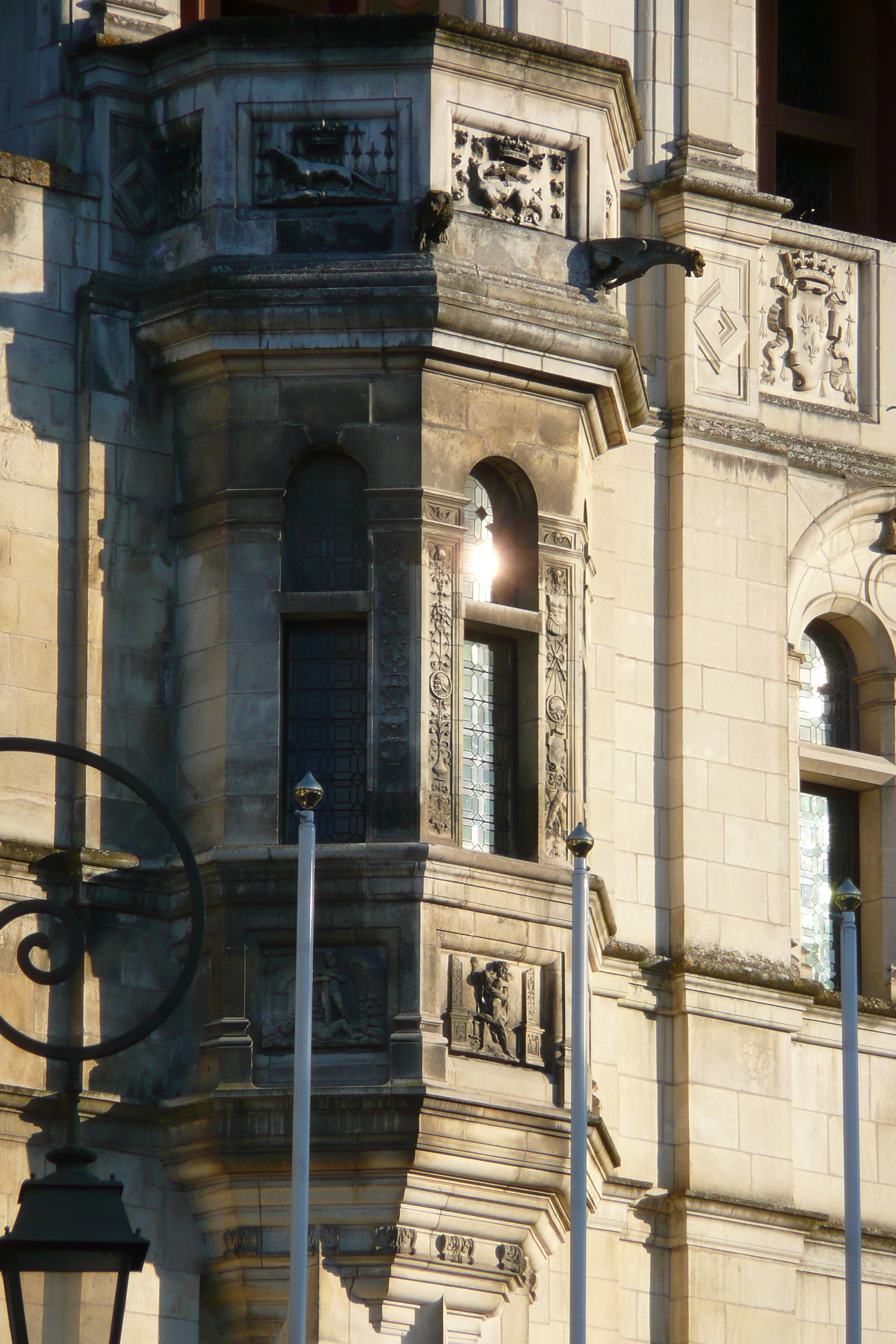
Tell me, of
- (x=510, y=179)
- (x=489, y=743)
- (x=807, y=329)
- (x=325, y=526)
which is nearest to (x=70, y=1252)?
(x=489, y=743)

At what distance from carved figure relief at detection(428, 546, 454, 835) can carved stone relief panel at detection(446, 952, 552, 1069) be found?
871 millimetres

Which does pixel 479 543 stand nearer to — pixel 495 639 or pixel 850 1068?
pixel 495 639

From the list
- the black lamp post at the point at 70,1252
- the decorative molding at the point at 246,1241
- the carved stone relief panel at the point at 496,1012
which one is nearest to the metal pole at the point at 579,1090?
the carved stone relief panel at the point at 496,1012

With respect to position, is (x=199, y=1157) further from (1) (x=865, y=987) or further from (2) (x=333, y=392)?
(1) (x=865, y=987)

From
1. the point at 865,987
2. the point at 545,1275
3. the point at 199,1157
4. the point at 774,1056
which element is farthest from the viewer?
the point at 865,987

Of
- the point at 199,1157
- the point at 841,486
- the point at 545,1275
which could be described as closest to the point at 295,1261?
the point at 199,1157

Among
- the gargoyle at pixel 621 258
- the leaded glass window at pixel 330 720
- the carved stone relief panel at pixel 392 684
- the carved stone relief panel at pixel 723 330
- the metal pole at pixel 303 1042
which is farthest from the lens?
the carved stone relief panel at pixel 723 330

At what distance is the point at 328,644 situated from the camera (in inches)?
815

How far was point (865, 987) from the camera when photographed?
24.6m

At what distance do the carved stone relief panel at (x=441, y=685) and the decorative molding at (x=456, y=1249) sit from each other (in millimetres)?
2445

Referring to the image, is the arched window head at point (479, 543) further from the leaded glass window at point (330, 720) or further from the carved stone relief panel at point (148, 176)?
the carved stone relief panel at point (148, 176)

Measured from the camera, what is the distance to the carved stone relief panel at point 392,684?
2008 centimetres

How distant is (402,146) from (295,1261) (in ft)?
23.6

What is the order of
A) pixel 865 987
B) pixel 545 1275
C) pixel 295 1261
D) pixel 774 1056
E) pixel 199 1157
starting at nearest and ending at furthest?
pixel 295 1261 < pixel 199 1157 < pixel 545 1275 < pixel 774 1056 < pixel 865 987
